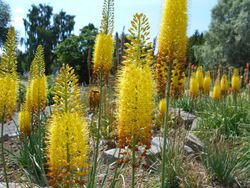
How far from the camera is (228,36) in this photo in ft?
112

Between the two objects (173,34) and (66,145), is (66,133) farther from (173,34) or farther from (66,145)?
(173,34)

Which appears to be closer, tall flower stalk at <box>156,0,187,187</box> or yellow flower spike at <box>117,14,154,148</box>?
yellow flower spike at <box>117,14,154,148</box>

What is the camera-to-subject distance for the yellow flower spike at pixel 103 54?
3953mm

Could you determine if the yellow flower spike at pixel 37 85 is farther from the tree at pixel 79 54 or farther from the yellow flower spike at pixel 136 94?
the tree at pixel 79 54

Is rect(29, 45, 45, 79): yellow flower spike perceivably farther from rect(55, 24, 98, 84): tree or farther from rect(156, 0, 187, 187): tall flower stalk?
rect(55, 24, 98, 84): tree

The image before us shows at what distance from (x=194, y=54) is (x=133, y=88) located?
35.3 meters

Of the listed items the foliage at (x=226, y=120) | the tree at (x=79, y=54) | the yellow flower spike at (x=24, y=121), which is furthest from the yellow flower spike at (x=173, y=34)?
the tree at (x=79, y=54)

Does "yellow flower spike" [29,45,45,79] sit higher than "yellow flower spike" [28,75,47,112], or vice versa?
"yellow flower spike" [29,45,45,79]

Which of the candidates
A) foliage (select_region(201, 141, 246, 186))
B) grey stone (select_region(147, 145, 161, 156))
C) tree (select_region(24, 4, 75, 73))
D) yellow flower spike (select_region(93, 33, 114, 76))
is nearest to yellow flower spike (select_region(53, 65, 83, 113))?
yellow flower spike (select_region(93, 33, 114, 76))

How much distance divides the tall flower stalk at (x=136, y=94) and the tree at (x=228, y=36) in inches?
1231

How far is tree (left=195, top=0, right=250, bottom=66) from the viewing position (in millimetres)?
32594

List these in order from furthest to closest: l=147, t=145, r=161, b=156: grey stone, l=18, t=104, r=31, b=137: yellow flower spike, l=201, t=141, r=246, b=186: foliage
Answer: l=147, t=145, r=161, b=156: grey stone → l=201, t=141, r=246, b=186: foliage → l=18, t=104, r=31, b=137: yellow flower spike

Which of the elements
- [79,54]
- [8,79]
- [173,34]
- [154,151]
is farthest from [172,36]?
[79,54]

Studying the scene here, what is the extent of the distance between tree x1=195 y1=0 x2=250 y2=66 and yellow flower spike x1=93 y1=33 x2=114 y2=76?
3016cm
